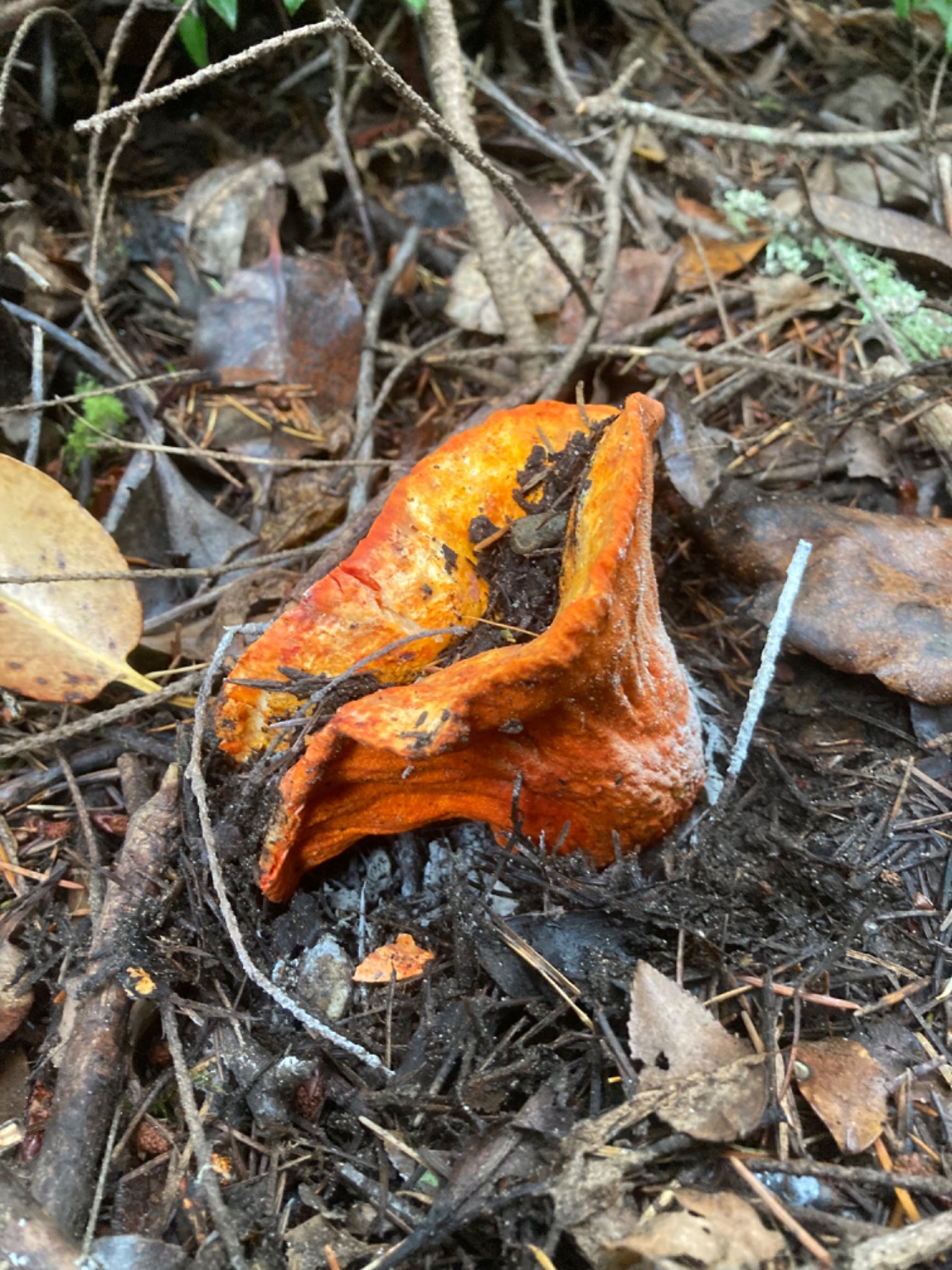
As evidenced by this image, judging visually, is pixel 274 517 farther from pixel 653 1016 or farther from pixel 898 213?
pixel 898 213

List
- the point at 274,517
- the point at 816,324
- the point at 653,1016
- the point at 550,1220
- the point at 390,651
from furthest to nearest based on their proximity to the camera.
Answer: the point at 816,324, the point at 274,517, the point at 390,651, the point at 653,1016, the point at 550,1220

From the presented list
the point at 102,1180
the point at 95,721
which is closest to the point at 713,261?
the point at 95,721

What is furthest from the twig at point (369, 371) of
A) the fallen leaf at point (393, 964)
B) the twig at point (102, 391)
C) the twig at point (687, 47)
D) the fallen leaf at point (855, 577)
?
the twig at point (687, 47)

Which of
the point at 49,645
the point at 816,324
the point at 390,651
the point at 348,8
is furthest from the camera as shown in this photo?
the point at 348,8

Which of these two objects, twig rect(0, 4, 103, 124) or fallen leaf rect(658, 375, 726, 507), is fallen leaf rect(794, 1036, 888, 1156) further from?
twig rect(0, 4, 103, 124)

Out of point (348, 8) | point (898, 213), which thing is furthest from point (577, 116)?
point (898, 213)

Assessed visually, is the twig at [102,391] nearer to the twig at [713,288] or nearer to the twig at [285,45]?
the twig at [285,45]
